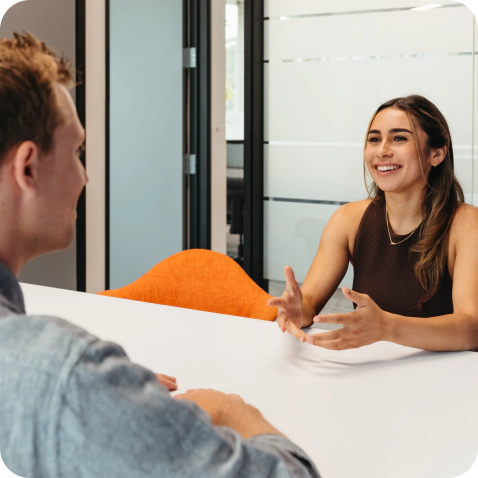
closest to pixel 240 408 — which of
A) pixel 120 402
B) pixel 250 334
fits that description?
pixel 120 402

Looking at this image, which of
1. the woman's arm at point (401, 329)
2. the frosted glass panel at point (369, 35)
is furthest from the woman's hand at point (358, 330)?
the frosted glass panel at point (369, 35)

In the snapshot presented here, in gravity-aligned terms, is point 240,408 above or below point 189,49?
below

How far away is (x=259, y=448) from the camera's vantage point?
0.70m

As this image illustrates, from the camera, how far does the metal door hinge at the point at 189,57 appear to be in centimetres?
401

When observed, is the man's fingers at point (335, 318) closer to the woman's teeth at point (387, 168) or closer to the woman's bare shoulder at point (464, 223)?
the woman's bare shoulder at point (464, 223)

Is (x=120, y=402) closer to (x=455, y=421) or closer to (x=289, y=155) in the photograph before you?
(x=455, y=421)

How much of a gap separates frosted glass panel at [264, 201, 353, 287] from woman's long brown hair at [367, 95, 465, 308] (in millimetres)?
1365

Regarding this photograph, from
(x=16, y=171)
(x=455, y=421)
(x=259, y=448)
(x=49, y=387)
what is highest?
(x=16, y=171)

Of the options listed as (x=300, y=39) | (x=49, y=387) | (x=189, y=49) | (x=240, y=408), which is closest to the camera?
(x=49, y=387)

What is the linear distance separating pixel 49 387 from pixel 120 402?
64 millimetres

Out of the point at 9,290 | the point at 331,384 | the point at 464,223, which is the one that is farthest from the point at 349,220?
the point at 9,290

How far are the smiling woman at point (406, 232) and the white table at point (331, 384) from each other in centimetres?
31

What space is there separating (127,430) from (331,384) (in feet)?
2.48

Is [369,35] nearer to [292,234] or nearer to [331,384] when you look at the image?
[292,234]
